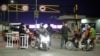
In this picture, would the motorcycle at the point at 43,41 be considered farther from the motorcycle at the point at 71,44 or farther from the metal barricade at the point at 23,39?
the motorcycle at the point at 71,44

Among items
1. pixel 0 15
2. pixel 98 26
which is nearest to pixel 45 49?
pixel 98 26

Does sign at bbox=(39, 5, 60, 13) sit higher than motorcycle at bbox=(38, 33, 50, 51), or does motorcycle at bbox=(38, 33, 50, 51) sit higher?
sign at bbox=(39, 5, 60, 13)

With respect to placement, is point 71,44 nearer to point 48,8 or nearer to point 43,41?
point 43,41

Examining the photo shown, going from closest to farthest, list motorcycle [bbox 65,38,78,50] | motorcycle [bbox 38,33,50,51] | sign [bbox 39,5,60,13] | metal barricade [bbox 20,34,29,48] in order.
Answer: motorcycle [bbox 38,33,50,51]
motorcycle [bbox 65,38,78,50]
metal barricade [bbox 20,34,29,48]
sign [bbox 39,5,60,13]

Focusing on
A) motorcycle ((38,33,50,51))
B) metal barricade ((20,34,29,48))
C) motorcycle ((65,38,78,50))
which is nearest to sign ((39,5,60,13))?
metal barricade ((20,34,29,48))

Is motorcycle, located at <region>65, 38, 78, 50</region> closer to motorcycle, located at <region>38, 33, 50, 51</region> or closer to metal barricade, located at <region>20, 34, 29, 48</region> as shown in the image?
motorcycle, located at <region>38, 33, 50, 51</region>

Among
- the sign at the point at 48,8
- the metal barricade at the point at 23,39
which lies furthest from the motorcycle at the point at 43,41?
the sign at the point at 48,8

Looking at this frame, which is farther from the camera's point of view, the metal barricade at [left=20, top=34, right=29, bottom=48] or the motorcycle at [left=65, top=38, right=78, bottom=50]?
the metal barricade at [left=20, top=34, right=29, bottom=48]

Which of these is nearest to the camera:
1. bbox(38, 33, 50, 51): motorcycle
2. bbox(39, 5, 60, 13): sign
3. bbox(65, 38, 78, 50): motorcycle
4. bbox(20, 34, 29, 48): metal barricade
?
bbox(38, 33, 50, 51): motorcycle

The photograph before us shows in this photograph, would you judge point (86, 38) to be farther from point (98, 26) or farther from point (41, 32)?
point (98, 26)

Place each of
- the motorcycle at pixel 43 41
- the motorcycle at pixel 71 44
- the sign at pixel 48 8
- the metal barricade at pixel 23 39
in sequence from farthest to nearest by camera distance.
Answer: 1. the sign at pixel 48 8
2. the metal barricade at pixel 23 39
3. the motorcycle at pixel 71 44
4. the motorcycle at pixel 43 41

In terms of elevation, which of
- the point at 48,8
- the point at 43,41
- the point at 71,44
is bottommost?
the point at 71,44

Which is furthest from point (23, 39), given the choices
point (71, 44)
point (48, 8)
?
point (48, 8)

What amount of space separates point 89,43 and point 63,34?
2.51 metres
